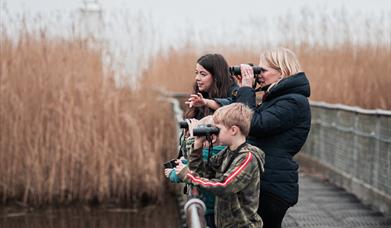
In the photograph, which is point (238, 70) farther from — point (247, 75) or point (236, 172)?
point (236, 172)

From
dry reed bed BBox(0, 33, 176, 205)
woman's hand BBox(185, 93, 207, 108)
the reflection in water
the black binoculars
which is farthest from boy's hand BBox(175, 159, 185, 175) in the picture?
dry reed bed BBox(0, 33, 176, 205)

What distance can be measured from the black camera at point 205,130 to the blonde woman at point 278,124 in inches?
9.7

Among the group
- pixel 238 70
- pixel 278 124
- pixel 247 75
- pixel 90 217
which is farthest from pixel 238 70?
pixel 90 217

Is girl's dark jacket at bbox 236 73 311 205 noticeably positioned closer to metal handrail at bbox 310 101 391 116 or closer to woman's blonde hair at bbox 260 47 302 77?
woman's blonde hair at bbox 260 47 302 77

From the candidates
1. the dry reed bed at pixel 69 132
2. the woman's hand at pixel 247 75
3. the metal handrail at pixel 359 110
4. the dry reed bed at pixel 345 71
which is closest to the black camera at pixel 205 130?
the woman's hand at pixel 247 75

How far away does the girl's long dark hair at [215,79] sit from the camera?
5.30 m

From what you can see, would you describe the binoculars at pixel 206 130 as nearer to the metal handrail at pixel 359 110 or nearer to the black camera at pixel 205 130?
the black camera at pixel 205 130

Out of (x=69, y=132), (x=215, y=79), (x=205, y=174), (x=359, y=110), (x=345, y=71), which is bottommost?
(x=69, y=132)

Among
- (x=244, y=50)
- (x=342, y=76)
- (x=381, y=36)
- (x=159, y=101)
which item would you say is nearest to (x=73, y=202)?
(x=159, y=101)

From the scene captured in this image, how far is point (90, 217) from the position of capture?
10.5m

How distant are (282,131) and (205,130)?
49cm

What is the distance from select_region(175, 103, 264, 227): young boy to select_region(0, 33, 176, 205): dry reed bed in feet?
20.9

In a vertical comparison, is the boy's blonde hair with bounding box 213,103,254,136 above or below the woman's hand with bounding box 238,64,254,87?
below

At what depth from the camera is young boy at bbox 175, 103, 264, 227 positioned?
449 cm
